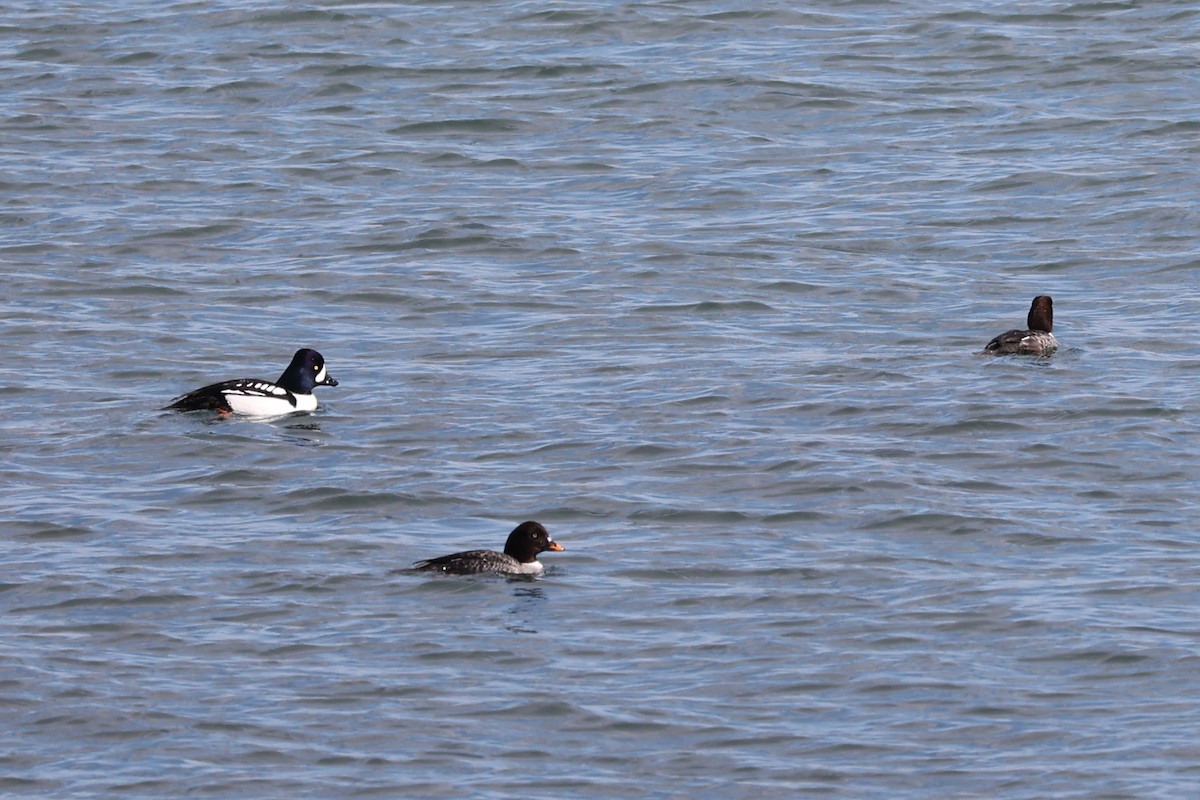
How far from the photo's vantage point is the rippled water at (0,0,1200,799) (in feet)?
40.3

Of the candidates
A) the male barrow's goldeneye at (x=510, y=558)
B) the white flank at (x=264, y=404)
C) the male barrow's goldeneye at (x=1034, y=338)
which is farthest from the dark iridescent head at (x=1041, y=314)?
the male barrow's goldeneye at (x=510, y=558)

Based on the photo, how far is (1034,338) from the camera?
19.8 m

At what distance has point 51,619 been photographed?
45.8 feet

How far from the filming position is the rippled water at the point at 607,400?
12.3 metres

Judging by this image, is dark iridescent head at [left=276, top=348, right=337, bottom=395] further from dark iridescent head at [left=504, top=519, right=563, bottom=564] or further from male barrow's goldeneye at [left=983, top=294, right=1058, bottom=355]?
male barrow's goldeneye at [left=983, top=294, right=1058, bottom=355]

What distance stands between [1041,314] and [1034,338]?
45cm

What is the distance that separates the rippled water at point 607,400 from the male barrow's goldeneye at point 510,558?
0.44 feet

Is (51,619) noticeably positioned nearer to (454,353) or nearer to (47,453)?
(47,453)

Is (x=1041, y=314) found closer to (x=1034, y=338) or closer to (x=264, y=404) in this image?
(x=1034, y=338)

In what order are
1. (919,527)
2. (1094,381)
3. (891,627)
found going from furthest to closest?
(1094,381)
(919,527)
(891,627)

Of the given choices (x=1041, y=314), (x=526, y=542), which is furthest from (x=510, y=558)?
(x=1041, y=314)

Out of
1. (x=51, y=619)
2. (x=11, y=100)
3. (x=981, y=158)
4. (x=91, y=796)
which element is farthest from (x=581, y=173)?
(x=91, y=796)

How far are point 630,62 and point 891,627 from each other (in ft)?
63.5

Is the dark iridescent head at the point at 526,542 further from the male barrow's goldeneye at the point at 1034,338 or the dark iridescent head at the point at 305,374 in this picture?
the male barrow's goldeneye at the point at 1034,338
